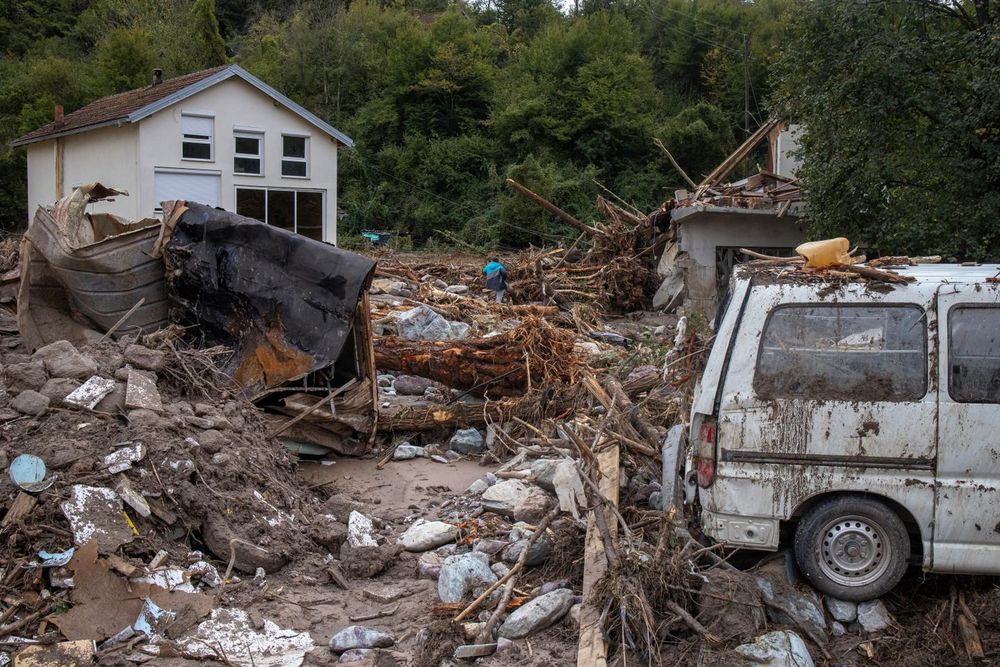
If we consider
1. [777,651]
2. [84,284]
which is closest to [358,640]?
[777,651]

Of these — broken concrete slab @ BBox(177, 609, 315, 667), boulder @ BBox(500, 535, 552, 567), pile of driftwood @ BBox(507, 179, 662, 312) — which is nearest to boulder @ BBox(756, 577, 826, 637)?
boulder @ BBox(500, 535, 552, 567)

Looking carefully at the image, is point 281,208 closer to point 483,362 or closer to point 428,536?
point 483,362

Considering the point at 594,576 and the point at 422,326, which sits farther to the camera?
the point at 422,326

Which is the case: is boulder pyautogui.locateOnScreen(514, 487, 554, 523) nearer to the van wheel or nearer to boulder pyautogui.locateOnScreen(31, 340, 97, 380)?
the van wheel

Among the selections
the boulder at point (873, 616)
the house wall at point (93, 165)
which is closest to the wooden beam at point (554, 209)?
the house wall at point (93, 165)

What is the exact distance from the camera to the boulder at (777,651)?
15.2 ft

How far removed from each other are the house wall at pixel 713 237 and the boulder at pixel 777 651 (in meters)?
13.7

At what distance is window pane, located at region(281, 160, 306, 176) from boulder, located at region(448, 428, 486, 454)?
740 inches

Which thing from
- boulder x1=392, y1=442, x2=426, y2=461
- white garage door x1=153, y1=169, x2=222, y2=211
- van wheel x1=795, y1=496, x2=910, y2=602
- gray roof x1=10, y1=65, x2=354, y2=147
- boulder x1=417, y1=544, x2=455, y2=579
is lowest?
boulder x1=417, y1=544, x2=455, y2=579

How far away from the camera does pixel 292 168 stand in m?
27.2

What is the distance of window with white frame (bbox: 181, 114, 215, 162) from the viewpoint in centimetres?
2502

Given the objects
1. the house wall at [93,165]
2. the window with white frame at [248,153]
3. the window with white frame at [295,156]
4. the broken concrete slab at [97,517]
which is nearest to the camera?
the broken concrete slab at [97,517]

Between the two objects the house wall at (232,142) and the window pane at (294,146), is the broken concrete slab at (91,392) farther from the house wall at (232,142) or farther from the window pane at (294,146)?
the window pane at (294,146)

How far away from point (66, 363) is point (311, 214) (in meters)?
20.7
